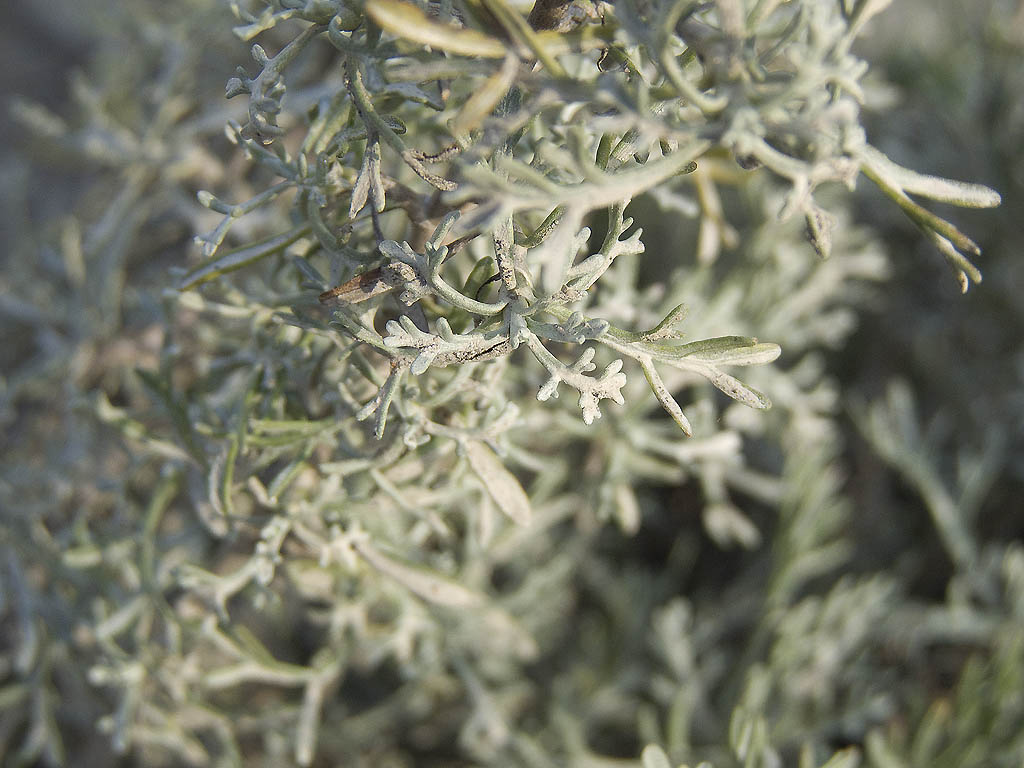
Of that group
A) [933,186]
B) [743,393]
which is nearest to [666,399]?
[743,393]

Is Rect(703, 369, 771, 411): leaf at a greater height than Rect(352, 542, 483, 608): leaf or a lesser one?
greater

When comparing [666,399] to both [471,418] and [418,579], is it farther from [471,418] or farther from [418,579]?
[418,579]

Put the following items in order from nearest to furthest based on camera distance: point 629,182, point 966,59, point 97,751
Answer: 1. point 629,182
2. point 97,751
3. point 966,59

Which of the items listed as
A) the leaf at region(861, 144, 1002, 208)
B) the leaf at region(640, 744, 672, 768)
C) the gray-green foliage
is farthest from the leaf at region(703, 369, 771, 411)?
the leaf at region(640, 744, 672, 768)

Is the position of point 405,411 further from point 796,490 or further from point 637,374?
point 796,490

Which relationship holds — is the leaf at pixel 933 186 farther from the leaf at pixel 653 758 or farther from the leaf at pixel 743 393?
the leaf at pixel 653 758

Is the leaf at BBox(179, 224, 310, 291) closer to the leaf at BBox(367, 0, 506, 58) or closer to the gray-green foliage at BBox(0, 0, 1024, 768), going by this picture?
the gray-green foliage at BBox(0, 0, 1024, 768)

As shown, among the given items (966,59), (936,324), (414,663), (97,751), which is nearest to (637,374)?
(414,663)

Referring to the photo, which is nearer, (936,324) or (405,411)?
(405,411)
